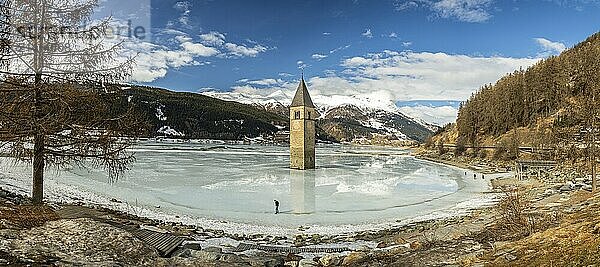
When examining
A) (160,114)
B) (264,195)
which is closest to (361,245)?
(264,195)

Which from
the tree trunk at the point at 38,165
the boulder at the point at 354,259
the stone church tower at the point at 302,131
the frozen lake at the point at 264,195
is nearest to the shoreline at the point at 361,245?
the boulder at the point at 354,259

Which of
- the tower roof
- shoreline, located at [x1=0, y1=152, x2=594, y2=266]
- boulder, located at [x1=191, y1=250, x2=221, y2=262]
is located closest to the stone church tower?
the tower roof

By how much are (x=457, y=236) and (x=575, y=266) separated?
7.25m

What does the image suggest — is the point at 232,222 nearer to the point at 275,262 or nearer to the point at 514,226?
the point at 275,262

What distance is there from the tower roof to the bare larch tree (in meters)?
52.2

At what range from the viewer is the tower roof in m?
65.4

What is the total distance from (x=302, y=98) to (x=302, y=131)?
528cm

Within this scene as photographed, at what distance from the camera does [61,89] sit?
1221 centimetres

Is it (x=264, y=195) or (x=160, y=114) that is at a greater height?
(x=160, y=114)

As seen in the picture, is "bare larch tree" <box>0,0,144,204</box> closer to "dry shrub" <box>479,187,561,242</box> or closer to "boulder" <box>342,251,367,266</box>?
"boulder" <box>342,251,367,266</box>

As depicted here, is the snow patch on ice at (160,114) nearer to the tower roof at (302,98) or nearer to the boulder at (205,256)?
the tower roof at (302,98)

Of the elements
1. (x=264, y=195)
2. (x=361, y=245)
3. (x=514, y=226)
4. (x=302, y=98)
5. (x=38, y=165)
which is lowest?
(x=264, y=195)

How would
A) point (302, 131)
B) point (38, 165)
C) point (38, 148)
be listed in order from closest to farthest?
point (38, 148) < point (38, 165) < point (302, 131)

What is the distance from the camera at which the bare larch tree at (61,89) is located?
11.6 metres
